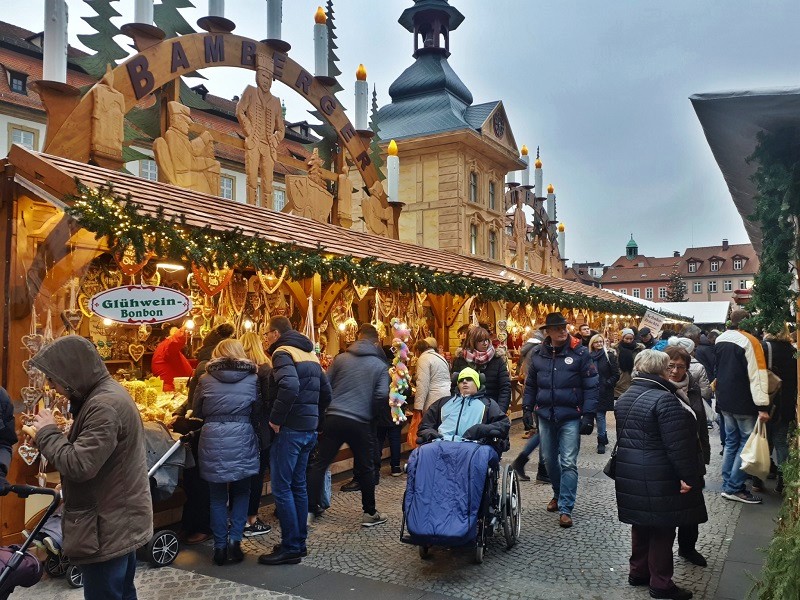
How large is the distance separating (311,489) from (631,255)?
10460cm

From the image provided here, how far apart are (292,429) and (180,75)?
19.0 feet

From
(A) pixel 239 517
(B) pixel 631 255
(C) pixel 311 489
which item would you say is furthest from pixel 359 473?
(B) pixel 631 255

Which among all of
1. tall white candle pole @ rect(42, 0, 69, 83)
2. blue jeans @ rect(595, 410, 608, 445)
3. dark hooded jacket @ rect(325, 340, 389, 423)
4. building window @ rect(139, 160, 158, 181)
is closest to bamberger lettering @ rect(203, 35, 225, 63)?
tall white candle pole @ rect(42, 0, 69, 83)

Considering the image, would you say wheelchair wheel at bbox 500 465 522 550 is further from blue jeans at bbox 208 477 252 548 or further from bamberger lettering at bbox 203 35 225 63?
bamberger lettering at bbox 203 35 225 63

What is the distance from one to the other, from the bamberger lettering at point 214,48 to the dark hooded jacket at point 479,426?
6535mm

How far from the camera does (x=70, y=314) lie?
532 centimetres

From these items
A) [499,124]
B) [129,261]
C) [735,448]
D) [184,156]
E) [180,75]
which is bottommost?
[735,448]

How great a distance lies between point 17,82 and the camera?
80.9 feet

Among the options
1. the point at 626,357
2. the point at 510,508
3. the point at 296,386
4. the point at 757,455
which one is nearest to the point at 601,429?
the point at 626,357

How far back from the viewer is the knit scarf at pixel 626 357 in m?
9.73

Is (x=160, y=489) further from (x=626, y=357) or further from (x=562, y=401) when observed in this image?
(x=626, y=357)

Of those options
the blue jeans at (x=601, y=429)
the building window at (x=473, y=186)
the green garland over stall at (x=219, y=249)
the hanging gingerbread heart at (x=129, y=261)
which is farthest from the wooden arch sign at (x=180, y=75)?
the building window at (x=473, y=186)

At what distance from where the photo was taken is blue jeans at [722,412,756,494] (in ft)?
21.7

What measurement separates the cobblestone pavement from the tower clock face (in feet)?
66.7
